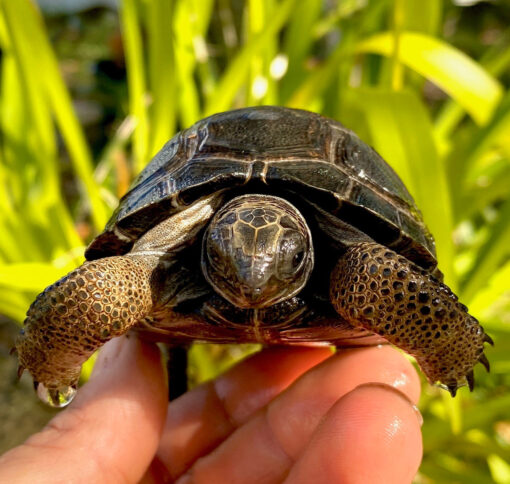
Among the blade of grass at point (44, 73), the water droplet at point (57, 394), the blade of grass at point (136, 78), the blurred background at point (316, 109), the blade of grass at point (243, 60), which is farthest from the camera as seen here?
the blade of grass at point (136, 78)

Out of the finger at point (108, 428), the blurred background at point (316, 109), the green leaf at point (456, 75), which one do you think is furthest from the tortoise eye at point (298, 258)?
the green leaf at point (456, 75)

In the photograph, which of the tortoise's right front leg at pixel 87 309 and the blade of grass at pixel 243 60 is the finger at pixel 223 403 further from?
the blade of grass at pixel 243 60

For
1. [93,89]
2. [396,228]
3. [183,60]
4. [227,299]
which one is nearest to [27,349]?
[227,299]

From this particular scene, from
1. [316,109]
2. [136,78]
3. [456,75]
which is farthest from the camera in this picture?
[316,109]

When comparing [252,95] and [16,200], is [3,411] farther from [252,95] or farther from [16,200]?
[252,95]

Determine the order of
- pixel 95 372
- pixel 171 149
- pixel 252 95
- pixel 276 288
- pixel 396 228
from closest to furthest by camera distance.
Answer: pixel 276 288 → pixel 396 228 → pixel 171 149 → pixel 95 372 → pixel 252 95

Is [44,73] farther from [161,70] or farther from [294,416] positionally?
[294,416]

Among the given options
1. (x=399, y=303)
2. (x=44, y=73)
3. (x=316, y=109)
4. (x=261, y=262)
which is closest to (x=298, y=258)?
(x=261, y=262)
